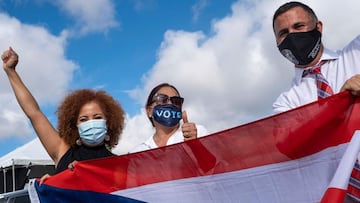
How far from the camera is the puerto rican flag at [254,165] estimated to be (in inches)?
101

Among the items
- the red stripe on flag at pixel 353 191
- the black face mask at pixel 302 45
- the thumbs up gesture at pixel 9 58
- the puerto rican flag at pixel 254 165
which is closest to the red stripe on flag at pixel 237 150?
the puerto rican flag at pixel 254 165

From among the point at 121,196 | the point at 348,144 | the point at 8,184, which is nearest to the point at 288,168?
the point at 348,144

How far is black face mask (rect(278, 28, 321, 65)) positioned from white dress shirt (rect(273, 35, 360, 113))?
58 millimetres

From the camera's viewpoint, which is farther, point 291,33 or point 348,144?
point 291,33

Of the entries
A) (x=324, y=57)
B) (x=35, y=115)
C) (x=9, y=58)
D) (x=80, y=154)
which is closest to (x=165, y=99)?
(x=80, y=154)

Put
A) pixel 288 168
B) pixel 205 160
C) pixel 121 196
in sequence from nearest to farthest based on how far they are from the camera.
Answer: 1. pixel 288 168
2. pixel 205 160
3. pixel 121 196

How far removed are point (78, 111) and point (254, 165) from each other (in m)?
1.67

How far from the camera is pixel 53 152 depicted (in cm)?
373

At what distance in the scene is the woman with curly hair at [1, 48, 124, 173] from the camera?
12.1ft

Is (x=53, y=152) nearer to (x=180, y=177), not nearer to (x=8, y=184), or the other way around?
(x=180, y=177)

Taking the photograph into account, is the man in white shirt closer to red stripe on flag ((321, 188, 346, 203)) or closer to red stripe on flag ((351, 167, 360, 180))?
red stripe on flag ((351, 167, 360, 180))

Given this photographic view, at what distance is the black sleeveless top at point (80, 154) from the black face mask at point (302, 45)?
1651 mm

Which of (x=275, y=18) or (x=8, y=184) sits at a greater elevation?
(x=8, y=184)

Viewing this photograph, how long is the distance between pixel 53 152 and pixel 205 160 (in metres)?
1.30
